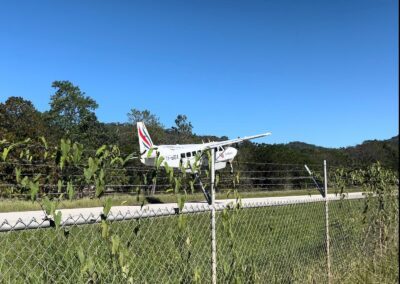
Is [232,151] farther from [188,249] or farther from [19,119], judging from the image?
[188,249]

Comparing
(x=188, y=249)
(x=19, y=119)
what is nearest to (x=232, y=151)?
(x=19, y=119)

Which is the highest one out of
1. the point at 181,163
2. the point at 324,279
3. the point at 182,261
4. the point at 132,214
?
the point at 181,163

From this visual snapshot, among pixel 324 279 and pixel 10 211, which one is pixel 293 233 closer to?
pixel 324 279

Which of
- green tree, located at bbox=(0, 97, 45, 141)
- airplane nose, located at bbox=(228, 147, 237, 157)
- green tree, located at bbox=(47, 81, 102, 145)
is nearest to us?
green tree, located at bbox=(0, 97, 45, 141)

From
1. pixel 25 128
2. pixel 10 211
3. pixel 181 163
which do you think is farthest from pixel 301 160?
pixel 181 163

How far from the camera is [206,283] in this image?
14.9 feet

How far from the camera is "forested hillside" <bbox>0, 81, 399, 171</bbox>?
2211 cm

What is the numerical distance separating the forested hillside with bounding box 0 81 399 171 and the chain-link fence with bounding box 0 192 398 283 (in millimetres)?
3914

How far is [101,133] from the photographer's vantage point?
35.7 meters

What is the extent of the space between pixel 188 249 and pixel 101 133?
3308cm

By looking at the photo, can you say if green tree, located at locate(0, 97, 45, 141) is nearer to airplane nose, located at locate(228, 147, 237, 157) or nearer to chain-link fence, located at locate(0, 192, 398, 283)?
airplane nose, located at locate(228, 147, 237, 157)

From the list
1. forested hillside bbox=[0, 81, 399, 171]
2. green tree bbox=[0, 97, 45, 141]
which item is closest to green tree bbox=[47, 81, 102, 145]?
forested hillside bbox=[0, 81, 399, 171]

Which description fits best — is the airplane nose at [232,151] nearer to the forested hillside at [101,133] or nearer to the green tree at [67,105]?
the forested hillside at [101,133]

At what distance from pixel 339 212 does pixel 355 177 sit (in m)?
0.59
